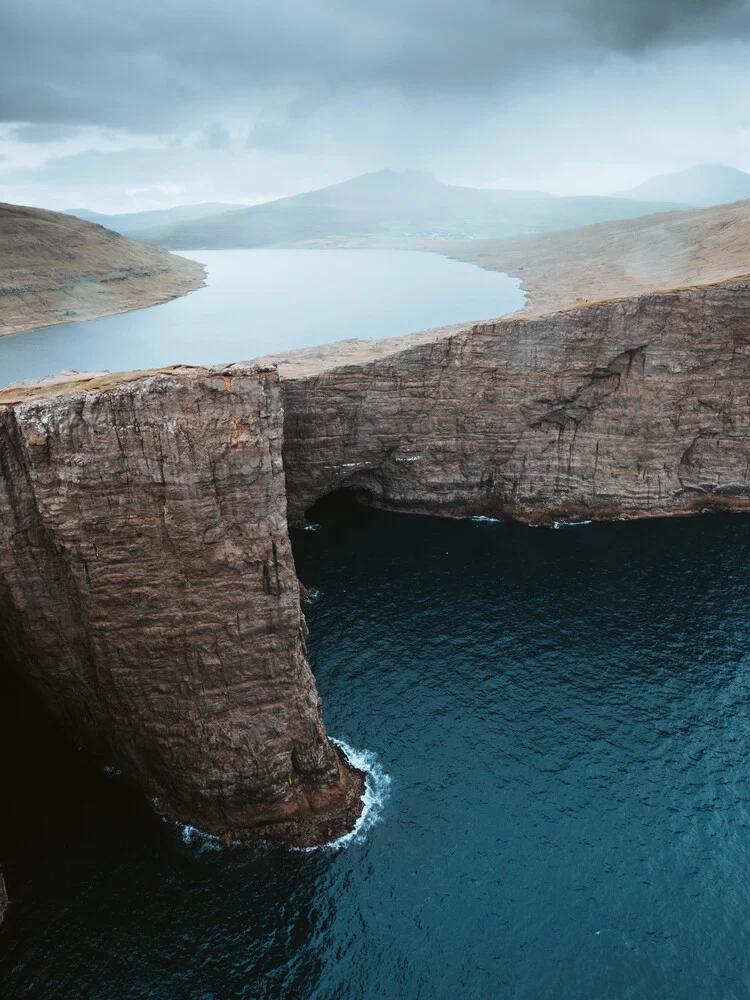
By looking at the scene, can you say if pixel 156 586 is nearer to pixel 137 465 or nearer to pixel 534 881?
pixel 137 465

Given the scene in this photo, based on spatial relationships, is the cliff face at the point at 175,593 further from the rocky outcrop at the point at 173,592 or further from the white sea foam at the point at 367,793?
the white sea foam at the point at 367,793

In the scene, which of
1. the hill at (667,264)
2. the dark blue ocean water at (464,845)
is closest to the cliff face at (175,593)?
the dark blue ocean water at (464,845)

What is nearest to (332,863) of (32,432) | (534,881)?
(534,881)

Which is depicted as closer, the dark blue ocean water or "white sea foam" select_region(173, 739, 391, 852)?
the dark blue ocean water

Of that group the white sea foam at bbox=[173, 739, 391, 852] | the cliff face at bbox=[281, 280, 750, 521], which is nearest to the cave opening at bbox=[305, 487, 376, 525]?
the cliff face at bbox=[281, 280, 750, 521]

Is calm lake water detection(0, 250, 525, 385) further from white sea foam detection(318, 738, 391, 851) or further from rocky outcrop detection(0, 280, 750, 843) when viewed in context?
white sea foam detection(318, 738, 391, 851)
